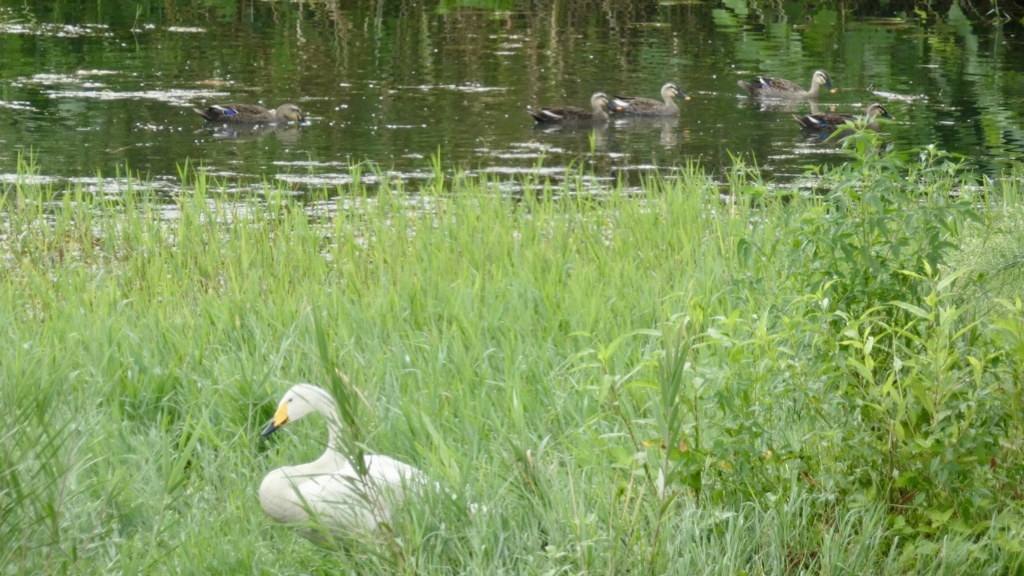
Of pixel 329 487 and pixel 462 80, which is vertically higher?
pixel 462 80

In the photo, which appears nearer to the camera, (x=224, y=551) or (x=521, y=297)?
(x=224, y=551)

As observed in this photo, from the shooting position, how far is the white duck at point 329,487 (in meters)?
3.10

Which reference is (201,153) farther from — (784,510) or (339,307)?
(784,510)

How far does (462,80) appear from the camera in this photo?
14219mm

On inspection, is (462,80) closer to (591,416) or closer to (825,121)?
(825,121)

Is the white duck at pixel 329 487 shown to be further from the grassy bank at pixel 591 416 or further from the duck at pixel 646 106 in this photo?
the duck at pixel 646 106

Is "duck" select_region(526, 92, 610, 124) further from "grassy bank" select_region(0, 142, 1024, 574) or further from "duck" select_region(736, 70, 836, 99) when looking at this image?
"grassy bank" select_region(0, 142, 1024, 574)

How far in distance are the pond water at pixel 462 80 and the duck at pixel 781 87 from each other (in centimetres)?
20

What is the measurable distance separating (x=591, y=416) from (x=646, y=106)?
9.18 metres

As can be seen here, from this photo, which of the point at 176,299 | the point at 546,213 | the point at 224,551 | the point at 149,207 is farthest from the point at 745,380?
the point at 149,207

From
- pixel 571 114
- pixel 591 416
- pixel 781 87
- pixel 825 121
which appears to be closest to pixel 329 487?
pixel 591 416

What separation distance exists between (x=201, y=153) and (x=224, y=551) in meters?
7.91

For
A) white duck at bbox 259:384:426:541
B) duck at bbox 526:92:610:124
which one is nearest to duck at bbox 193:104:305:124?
duck at bbox 526:92:610:124

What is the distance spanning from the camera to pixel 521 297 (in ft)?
17.0
